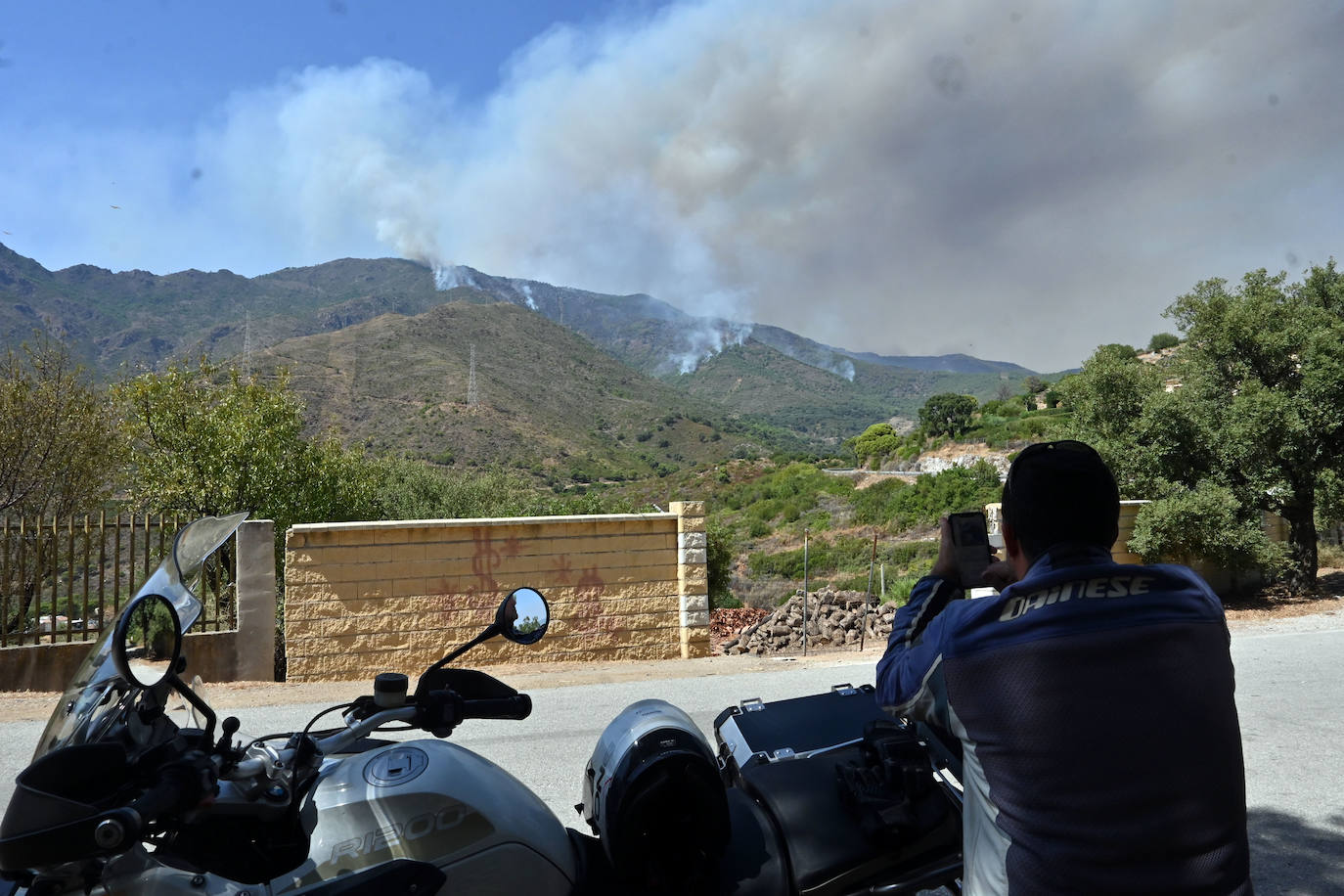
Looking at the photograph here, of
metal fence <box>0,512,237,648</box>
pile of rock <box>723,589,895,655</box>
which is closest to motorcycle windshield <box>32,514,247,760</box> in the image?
metal fence <box>0,512,237,648</box>

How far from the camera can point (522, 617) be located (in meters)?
2.48

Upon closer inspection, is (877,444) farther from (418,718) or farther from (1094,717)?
(1094,717)

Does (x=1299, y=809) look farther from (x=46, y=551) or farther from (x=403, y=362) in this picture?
(x=403, y=362)

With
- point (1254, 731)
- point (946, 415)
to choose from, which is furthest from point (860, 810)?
point (946, 415)

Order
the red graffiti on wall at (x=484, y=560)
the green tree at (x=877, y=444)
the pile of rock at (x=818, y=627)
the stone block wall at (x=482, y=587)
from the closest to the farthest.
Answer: the stone block wall at (x=482, y=587) → the red graffiti on wall at (x=484, y=560) → the pile of rock at (x=818, y=627) → the green tree at (x=877, y=444)

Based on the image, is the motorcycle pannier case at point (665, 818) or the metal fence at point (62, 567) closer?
the motorcycle pannier case at point (665, 818)

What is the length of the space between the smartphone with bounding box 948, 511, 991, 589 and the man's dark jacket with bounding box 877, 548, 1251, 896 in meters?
0.31

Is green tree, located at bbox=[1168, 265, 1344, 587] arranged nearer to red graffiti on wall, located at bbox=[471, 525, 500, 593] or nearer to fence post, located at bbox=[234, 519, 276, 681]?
red graffiti on wall, located at bbox=[471, 525, 500, 593]

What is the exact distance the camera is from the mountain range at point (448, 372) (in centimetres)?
7212

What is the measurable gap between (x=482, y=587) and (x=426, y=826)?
8.65 meters

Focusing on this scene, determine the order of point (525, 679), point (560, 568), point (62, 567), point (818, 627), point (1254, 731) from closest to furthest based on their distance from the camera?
point (1254, 731), point (525, 679), point (62, 567), point (560, 568), point (818, 627)

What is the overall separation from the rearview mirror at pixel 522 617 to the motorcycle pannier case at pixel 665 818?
18.4 inches

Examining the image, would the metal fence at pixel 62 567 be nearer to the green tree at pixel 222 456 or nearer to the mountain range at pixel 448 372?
the green tree at pixel 222 456

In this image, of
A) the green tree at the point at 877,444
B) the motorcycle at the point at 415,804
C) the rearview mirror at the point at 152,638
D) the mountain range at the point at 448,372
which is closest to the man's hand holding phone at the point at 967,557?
the motorcycle at the point at 415,804
